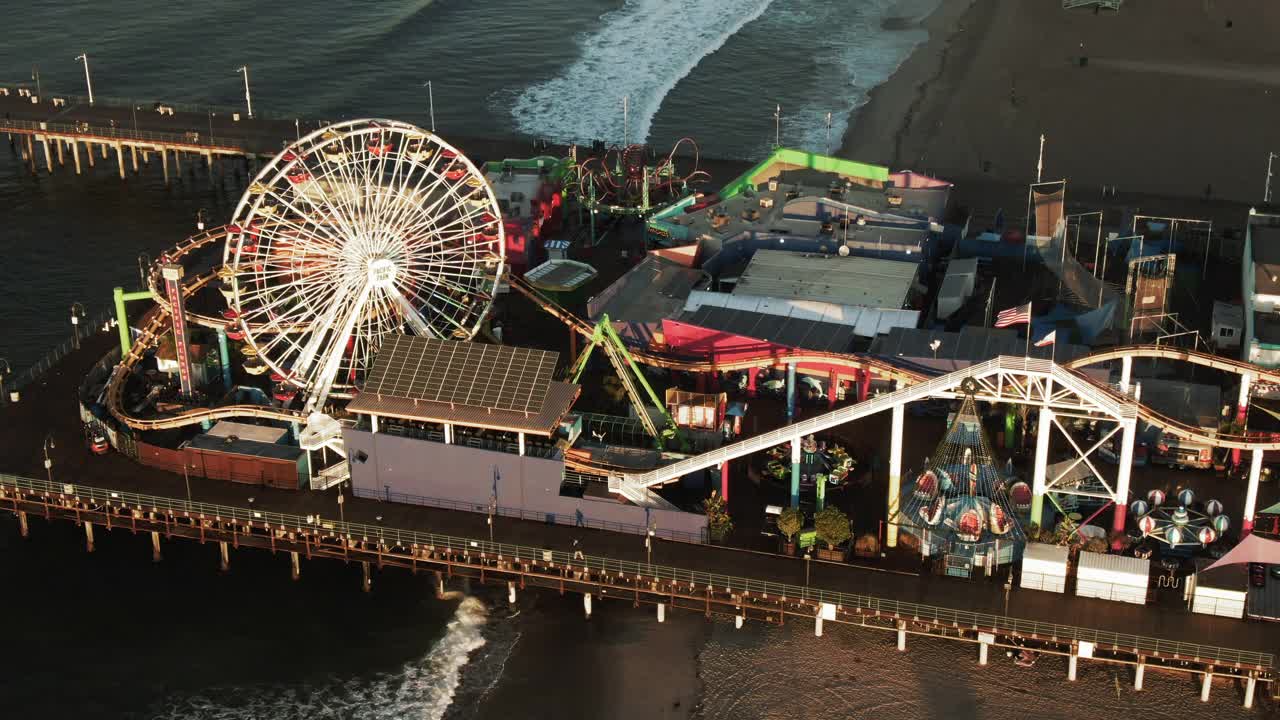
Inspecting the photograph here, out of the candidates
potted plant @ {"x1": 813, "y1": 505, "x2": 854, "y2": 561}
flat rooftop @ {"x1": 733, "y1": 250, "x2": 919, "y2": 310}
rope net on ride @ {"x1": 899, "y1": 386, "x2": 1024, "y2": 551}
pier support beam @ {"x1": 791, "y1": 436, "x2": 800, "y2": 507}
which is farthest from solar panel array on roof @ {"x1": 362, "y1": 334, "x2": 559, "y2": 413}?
flat rooftop @ {"x1": 733, "y1": 250, "x2": 919, "y2": 310}

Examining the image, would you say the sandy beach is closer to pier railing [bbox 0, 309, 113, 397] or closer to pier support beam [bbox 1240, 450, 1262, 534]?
pier support beam [bbox 1240, 450, 1262, 534]

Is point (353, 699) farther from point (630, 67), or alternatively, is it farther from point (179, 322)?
point (630, 67)

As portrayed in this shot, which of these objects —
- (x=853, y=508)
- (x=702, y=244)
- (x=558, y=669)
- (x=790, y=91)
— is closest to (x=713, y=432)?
(x=853, y=508)

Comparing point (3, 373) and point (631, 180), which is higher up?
point (631, 180)

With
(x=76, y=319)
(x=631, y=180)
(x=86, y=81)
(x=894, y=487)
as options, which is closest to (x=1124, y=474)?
(x=894, y=487)

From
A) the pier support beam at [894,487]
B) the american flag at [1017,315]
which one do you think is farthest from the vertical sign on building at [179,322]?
the american flag at [1017,315]

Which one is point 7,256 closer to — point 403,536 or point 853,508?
point 403,536

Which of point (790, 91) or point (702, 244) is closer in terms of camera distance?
point (702, 244)
